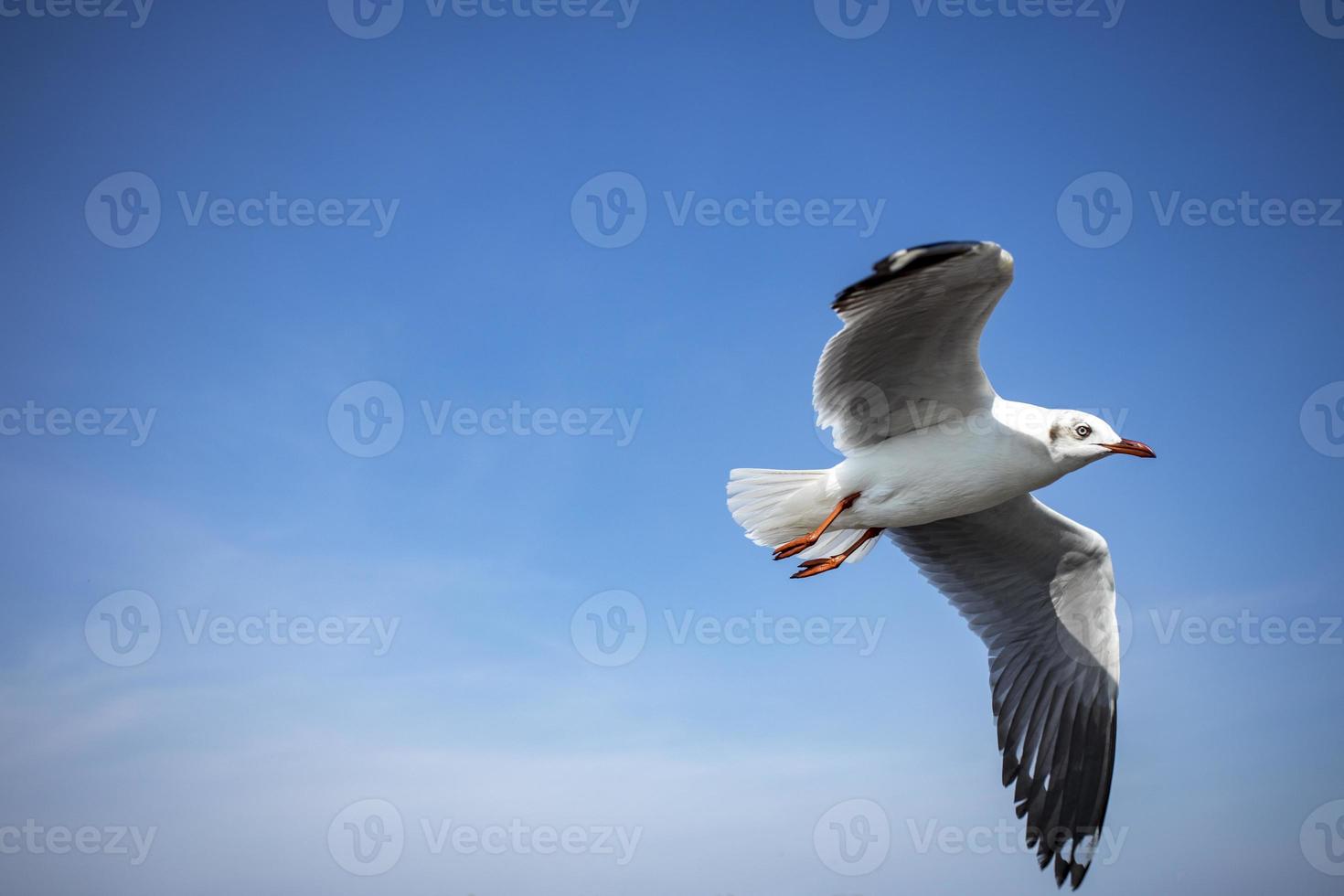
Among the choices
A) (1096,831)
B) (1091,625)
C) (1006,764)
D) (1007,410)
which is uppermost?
(1007,410)

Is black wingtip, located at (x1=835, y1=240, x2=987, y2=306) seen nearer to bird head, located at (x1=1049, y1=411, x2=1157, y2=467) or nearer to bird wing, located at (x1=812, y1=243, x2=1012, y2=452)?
bird wing, located at (x1=812, y1=243, x2=1012, y2=452)

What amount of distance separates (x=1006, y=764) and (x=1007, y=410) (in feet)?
9.80

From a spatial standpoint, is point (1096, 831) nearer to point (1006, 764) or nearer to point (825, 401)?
point (1006, 764)

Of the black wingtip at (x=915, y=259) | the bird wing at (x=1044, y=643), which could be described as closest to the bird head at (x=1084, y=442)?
the bird wing at (x=1044, y=643)

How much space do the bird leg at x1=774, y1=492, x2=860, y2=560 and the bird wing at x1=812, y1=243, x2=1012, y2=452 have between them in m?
0.36

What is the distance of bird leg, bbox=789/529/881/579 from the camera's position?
6.61 metres

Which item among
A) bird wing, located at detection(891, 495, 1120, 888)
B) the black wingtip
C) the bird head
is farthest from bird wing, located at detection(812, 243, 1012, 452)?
bird wing, located at detection(891, 495, 1120, 888)

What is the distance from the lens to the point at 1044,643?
7852 millimetres

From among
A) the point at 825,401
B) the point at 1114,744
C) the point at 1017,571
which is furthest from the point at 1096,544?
the point at 825,401

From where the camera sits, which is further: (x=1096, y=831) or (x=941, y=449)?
(x=1096, y=831)

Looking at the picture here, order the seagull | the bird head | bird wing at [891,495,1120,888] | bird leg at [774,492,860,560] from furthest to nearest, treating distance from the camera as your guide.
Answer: bird wing at [891,495,1120,888] → bird leg at [774,492,860,560] → the bird head → the seagull

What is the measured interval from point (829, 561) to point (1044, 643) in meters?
2.21

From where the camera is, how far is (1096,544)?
7.52 m

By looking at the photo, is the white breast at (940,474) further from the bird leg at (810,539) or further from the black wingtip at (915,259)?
the black wingtip at (915,259)
